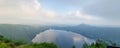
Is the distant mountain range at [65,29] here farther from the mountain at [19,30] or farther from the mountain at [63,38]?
the mountain at [63,38]

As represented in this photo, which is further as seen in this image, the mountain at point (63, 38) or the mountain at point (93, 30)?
the mountain at point (93, 30)

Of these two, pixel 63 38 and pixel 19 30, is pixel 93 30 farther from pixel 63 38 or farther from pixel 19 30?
pixel 19 30

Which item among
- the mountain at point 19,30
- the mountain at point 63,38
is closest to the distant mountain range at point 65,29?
the mountain at point 19,30

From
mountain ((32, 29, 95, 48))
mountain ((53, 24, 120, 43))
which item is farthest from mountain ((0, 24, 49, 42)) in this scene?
mountain ((53, 24, 120, 43))

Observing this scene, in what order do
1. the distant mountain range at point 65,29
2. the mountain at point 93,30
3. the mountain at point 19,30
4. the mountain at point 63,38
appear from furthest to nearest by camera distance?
the mountain at point 93,30
the distant mountain range at point 65,29
the mountain at point 19,30
the mountain at point 63,38

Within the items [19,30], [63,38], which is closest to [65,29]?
[63,38]

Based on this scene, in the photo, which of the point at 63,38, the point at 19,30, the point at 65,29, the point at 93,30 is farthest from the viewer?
the point at 65,29

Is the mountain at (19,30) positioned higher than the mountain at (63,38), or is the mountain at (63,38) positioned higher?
the mountain at (19,30)

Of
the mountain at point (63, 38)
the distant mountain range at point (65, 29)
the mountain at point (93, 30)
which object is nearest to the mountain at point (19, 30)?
the distant mountain range at point (65, 29)

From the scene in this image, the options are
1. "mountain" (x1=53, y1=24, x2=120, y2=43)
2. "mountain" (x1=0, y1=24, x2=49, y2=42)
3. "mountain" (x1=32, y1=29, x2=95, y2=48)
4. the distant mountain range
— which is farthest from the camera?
"mountain" (x1=53, y1=24, x2=120, y2=43)

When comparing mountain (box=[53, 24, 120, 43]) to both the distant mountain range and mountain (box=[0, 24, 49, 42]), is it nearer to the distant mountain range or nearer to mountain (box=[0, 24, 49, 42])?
the distant mountain range

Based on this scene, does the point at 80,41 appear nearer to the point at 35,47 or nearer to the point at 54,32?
the point at 54,32

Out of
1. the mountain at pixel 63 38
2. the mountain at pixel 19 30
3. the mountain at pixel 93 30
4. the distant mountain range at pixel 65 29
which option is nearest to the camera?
Answer: the mountain at pixel 63 38
